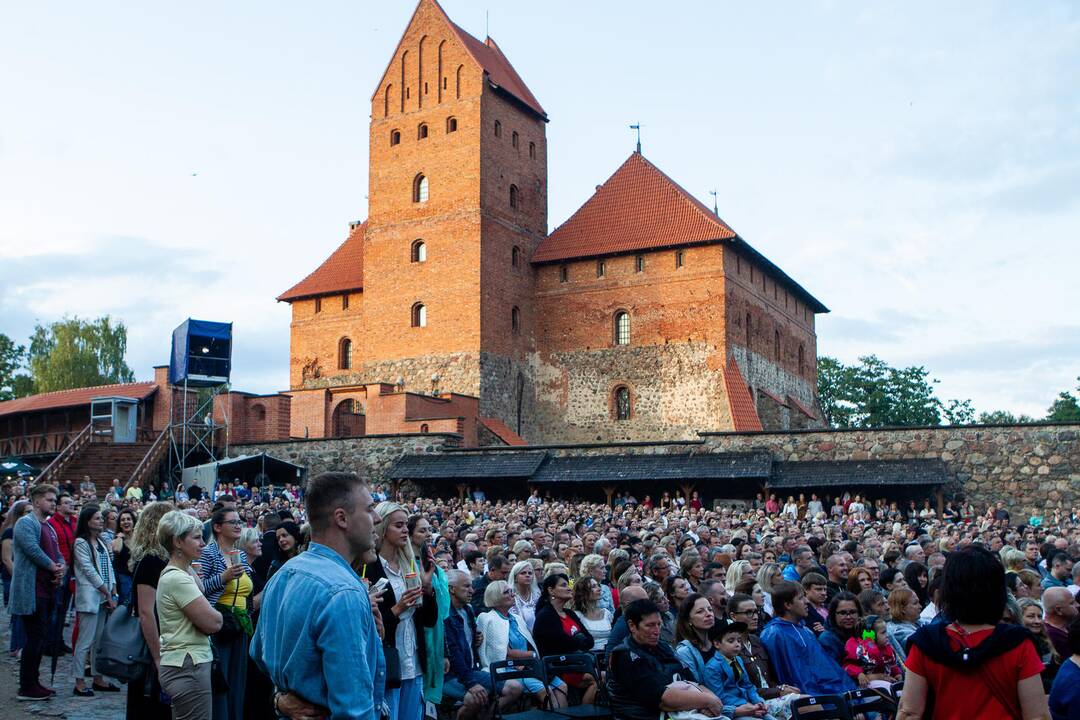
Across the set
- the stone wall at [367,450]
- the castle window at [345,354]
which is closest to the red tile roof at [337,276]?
the castle window at [345,354]

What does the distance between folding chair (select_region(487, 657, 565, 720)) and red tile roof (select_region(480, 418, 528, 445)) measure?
31492 millimetres

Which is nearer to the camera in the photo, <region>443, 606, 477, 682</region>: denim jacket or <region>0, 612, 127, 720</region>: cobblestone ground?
<region>443, 606, 477, 682</region>: denim jacket

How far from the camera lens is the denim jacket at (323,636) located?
3.52 meters

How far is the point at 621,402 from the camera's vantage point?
→ 42438mm

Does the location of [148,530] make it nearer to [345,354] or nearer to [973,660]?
[973,660]

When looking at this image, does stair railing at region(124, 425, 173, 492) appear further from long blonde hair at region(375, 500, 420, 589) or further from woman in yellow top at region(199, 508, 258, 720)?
long blonde hair at region(375, 500, 420, 589)

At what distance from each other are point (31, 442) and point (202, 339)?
507 inches

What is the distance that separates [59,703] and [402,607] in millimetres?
4843

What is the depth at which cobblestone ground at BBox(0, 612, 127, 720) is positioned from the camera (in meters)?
8.59

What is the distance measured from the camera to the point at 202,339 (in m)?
37.3

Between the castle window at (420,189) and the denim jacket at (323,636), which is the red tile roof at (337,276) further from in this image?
the denim jacket at (323,636)

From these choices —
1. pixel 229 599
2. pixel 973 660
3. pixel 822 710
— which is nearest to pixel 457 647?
pixel 229 599

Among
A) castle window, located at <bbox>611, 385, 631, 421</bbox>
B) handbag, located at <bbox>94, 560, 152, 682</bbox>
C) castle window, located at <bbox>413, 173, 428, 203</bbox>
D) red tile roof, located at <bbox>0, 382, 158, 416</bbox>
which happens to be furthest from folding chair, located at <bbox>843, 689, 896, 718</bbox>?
castle window, located at <bbox>413, 173, 428, 203</bbox>

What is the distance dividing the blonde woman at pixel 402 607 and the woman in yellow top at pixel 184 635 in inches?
36.0
